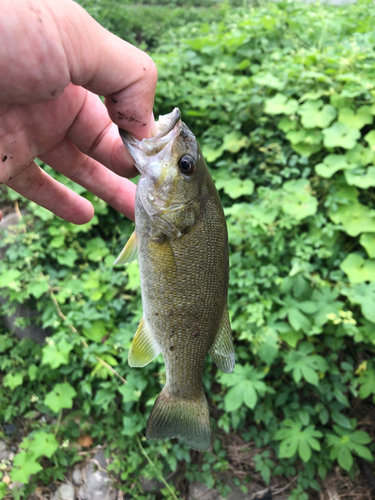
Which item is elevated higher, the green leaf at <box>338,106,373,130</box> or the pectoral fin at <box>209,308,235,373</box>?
the green leaf at <box>338,106,373,130</box>

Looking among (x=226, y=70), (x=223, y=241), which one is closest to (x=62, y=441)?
(x=223, y=241)

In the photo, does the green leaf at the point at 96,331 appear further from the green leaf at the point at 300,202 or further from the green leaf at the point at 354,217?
the green leaf at the point at 354,217

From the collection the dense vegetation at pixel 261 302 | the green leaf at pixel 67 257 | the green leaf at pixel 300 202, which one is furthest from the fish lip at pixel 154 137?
the green leaf at pixel 67 257

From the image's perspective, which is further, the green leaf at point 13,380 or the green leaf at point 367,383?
the green leaf at point 13,380

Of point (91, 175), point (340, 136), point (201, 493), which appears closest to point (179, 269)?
point (91, 175)

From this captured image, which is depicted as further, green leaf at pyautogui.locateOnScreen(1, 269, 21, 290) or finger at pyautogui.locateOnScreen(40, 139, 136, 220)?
green leaf at pyautogui.locateOnScreen(1, 269, 21, 290)

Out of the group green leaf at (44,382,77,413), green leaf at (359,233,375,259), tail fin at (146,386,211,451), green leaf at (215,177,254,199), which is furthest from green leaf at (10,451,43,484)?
green leaf at (359,233,375,259)

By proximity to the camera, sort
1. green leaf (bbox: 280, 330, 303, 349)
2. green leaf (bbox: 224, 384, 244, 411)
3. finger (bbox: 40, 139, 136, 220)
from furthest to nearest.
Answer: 1. green leaf (bbox: 280, 330, 303, 349)
2. green leaf (bbox: 224, 384, 244, 411)
3. finger (bbox: 40, 139, 136, 220)

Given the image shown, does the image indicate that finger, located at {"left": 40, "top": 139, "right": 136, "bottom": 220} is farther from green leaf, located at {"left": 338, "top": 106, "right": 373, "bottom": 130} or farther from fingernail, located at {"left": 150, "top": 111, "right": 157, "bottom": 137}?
green leaf, located at {"left": 338, "top": 106, "right": 373, "bottom": 130}

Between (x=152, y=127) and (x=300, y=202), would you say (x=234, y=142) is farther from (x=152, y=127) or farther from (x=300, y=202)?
(x=152, y=127)
